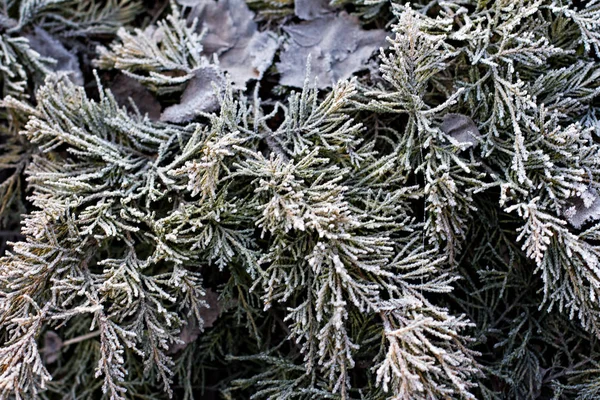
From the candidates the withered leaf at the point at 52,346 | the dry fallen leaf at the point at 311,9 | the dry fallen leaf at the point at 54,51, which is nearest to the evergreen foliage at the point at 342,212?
the dry fallen leaf at the point at 311,9

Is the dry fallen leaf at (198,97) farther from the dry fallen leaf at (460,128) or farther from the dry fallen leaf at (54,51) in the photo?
the dry fallen leaf at (460,128)

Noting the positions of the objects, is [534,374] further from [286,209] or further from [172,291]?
[172,291]

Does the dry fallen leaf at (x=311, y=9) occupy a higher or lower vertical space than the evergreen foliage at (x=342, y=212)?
higher

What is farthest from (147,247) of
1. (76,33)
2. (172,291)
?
(76,33)

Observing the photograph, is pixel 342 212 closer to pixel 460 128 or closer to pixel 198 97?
pixel 460 128

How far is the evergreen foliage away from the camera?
3.89 ft

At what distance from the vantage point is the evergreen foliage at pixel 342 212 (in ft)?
3.89

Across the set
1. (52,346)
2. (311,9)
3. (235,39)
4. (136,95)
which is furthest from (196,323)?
(311,9)

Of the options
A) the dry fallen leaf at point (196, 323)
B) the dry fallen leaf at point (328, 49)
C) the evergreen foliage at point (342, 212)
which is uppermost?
the dry fallen leaf at point (328, 49)

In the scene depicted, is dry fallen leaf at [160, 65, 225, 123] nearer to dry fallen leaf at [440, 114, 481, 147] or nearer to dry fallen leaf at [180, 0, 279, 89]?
dry fallen leaf at [180, 0, 279, 89]

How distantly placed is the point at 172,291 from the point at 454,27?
1.02m

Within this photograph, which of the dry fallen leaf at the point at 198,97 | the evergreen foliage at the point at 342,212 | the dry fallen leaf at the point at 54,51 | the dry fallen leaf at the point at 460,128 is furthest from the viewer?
the dry fallen leaf at the point at 54,51

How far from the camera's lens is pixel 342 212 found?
3.98ft

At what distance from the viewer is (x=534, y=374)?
1.37 m
